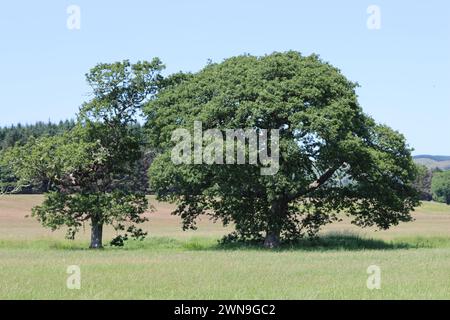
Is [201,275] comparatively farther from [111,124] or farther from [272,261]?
[111,124]

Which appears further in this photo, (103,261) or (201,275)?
(103,261)

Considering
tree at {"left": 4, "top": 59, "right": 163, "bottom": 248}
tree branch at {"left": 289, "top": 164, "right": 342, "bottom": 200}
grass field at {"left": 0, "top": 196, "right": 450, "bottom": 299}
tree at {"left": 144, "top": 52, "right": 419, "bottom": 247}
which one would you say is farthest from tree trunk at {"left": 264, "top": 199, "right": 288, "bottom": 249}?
tree at {"left": 4, "top": 59, "right": 163, "bottom": 248}

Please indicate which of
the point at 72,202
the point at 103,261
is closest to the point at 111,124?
the point at 72,202

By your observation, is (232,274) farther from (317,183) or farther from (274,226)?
(317,183)

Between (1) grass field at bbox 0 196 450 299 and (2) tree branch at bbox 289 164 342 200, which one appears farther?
(2) tree branch at bbox 289 164 342 200

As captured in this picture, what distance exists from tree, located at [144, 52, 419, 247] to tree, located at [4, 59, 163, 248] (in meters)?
1.77

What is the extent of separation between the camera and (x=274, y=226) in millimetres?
44000

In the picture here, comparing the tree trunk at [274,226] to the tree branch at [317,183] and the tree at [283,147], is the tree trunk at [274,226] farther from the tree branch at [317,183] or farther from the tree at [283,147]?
the tree branch at [317,183]

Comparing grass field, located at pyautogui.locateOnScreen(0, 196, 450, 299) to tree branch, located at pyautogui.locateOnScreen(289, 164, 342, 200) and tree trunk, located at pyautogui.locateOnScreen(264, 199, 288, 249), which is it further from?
tree branch, located at pyautogui.locateOnScreen(289, 164, 342, 200)

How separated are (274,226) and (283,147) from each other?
6583mm

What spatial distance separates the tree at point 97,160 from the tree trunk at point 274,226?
8309mm

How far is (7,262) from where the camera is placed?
3322cm

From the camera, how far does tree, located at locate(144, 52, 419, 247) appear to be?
40.7 m
